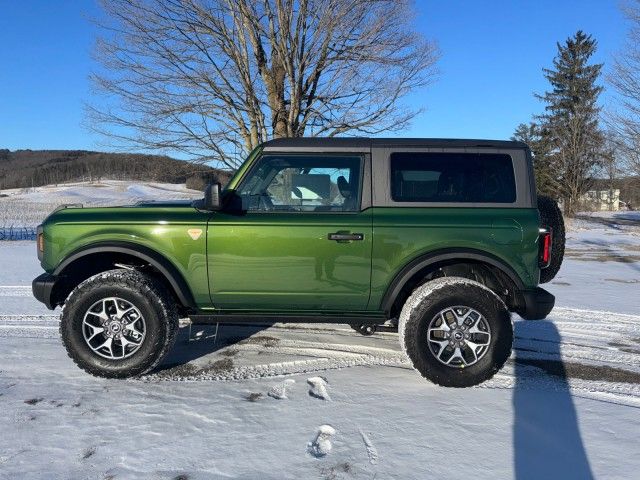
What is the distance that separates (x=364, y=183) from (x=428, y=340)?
4.42 ft

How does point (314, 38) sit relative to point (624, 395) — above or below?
above

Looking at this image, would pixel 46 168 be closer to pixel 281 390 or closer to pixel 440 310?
pixel 281 390

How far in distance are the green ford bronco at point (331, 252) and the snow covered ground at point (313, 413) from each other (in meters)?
0.35

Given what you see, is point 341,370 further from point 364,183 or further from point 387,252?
point 364,183

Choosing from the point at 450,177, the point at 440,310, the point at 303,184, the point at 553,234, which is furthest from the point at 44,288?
the point at 553,234

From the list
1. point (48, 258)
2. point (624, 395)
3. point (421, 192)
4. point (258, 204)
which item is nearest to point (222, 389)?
point (258, 204)

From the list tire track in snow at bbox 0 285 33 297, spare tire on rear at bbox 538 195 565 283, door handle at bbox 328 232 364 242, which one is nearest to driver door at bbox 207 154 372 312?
door handle at bbox 328 232 364 242

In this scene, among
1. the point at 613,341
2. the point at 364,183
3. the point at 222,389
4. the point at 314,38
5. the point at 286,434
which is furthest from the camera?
the point at 314,38

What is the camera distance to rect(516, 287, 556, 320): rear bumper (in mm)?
3609

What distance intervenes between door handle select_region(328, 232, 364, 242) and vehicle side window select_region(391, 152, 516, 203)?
0.45 metres

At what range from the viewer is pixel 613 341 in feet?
15.8

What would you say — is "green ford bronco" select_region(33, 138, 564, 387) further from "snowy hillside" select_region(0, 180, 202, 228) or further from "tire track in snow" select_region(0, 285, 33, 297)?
"tire track in snow" select_region(0, 285, 33, 297)

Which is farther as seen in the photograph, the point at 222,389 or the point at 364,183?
the point at 364,183

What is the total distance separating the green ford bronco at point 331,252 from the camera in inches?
141
